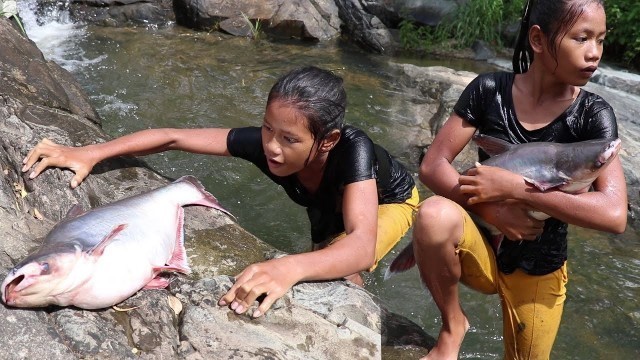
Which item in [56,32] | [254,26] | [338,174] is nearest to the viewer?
[338,174]

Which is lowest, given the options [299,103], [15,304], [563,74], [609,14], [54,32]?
[54,32]

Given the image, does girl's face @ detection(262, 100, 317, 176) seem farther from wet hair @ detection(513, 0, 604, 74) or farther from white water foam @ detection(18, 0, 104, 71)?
white water foam @ detection(18, 0, 104, 71)

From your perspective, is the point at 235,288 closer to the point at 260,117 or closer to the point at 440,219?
the point at 440,219

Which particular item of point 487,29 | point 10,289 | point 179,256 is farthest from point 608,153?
point 487,29

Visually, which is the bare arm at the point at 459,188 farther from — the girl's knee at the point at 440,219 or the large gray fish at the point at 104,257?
the large gray fish at the point at 104,257

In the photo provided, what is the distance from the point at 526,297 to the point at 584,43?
1.15 meters

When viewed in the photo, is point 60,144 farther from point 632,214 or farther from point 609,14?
point 609,14

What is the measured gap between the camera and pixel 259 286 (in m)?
2.63

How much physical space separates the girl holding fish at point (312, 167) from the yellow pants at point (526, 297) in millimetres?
493

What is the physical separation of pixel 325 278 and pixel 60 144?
1.57m

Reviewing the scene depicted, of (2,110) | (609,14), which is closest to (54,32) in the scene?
(2,110)

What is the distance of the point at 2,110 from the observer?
11.4ft

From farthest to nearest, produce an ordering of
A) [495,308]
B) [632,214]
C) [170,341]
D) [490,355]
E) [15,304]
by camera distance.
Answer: [632,214]
[495,308]
[490,355]
[170,341]
[15,304]

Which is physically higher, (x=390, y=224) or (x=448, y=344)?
(x=390, y=224)
